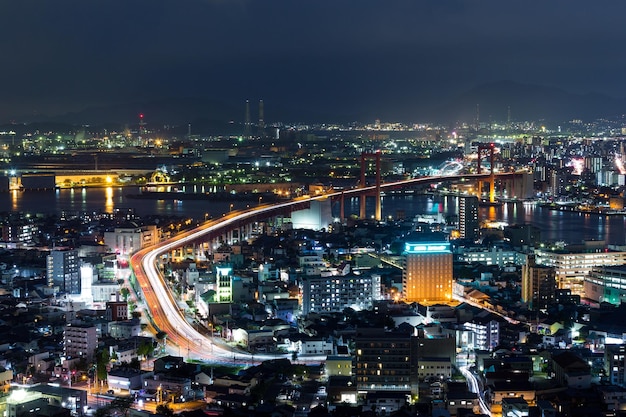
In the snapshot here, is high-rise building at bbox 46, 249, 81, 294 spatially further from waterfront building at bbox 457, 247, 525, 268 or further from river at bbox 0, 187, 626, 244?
river at bbox 0, 187, 626, 244

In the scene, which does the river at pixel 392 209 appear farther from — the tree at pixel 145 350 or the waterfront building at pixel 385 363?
the tree at pixel 145 350

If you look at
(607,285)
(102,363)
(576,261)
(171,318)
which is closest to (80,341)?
(102,363)

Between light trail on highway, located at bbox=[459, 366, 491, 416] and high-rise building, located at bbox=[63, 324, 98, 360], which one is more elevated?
→ high-rise building, located at bbox=[63, 324, 98, 360]

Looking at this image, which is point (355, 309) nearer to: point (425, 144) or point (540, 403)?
point (540, 403)

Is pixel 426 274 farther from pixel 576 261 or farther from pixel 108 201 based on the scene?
pixel 108 201

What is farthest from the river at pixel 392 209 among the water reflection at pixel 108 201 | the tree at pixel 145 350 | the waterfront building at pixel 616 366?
the tree at pixel 145 350

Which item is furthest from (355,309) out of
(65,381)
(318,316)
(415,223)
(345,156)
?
(345,156)

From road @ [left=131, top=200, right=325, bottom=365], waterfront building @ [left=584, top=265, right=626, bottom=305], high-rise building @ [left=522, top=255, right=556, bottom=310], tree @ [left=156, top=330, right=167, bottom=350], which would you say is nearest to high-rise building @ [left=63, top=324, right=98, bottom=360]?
tree @ [left=156, top=330, right=167, bottom=350]
